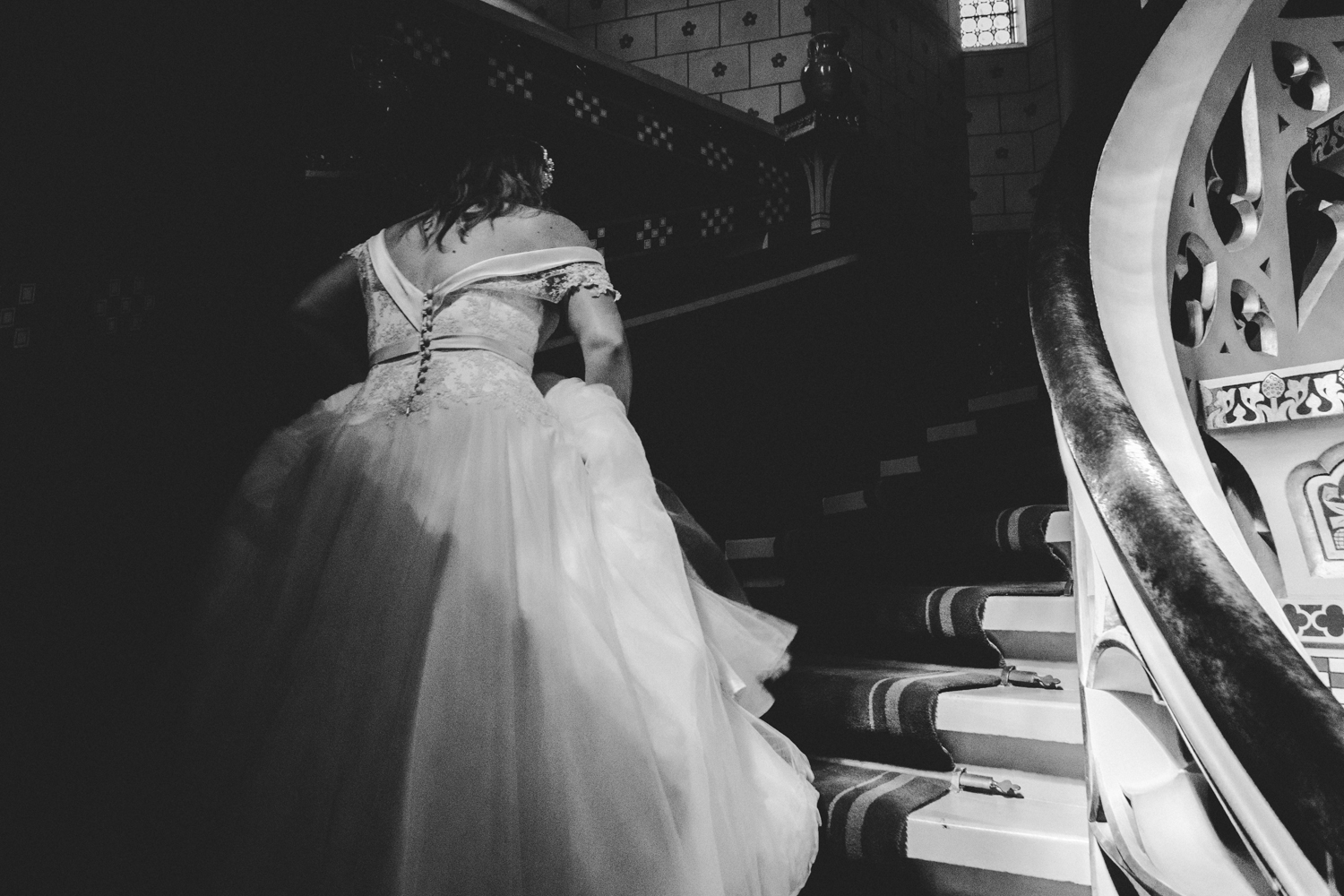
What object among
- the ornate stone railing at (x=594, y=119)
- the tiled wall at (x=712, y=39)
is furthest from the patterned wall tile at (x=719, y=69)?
the ornate stone railing at (x=594, y=119)

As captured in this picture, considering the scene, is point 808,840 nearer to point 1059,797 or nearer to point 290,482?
point 1059,797

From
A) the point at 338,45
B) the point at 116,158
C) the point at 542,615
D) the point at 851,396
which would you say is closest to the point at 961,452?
the point at 851,396

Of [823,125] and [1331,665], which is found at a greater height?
[823,125]

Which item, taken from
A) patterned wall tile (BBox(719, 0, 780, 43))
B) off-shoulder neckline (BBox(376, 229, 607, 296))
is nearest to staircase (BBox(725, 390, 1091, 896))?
off-shoulder neckline (BBox(376, 229, 607, 296))

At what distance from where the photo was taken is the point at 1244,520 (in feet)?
6.57

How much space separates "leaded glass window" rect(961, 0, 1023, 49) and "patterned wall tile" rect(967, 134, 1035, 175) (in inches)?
36.5

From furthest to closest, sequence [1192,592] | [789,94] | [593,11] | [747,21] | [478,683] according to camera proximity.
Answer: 1. [593,11]
2. [747,21]
3. [789,94]
4. [478,683]
5. [1192,592]

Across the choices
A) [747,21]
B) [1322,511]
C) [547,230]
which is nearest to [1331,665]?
[1322,511]

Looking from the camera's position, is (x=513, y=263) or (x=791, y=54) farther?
(x=791, y=54)

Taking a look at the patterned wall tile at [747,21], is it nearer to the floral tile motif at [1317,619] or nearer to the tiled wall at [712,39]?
the tiled wall at [712,39]

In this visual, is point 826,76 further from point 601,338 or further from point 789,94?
point 601,338

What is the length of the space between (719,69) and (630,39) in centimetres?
72

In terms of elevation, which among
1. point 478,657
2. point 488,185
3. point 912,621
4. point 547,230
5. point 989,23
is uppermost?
point 989,23

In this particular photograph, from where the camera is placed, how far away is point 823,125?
15.1 ft
